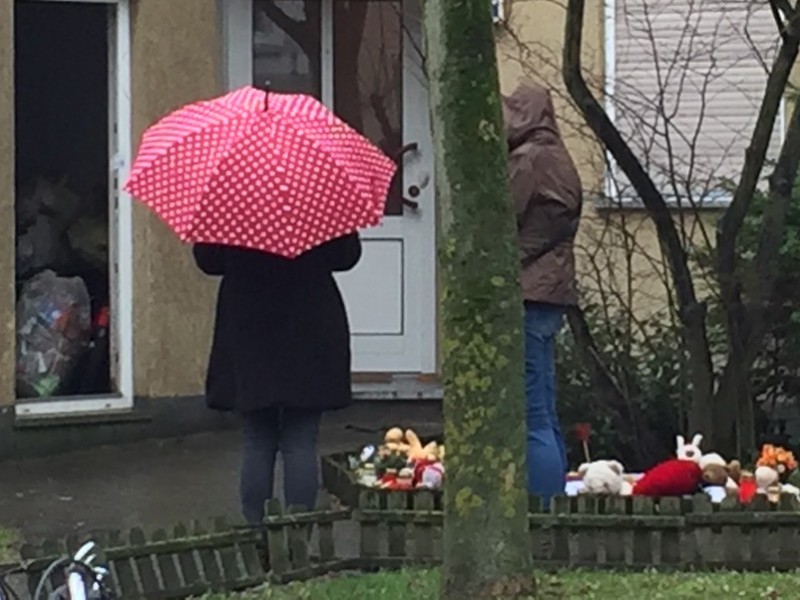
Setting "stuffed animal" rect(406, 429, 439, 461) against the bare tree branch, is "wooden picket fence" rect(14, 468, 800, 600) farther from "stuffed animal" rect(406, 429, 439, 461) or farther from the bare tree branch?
the bare tree branch

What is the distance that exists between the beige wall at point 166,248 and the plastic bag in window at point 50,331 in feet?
1.06

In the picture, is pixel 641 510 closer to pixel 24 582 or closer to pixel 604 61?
pixel 24 582

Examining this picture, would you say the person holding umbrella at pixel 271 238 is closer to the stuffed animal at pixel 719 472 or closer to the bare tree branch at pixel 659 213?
the bare tree branch at pixel 659 213

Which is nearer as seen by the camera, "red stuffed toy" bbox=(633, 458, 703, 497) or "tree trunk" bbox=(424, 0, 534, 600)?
"tree trunk" bbox=(424, 0, 534, 600)

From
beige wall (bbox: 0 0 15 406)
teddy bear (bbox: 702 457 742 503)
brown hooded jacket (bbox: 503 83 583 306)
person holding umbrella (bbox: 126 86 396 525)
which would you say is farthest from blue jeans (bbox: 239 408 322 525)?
beige wall (bbox: 0 0 15 406)

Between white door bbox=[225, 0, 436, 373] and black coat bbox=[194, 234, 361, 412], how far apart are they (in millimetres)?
4573

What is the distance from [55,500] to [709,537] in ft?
10.6

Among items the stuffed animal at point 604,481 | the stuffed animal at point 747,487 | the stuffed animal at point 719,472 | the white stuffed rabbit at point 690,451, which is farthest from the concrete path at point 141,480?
the stuffed animal at point 747,487

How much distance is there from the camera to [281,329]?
6375 millimetres

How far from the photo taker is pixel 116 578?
5809 mm

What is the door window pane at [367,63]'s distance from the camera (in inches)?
440

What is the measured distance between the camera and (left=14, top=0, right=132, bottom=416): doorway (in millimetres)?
9695

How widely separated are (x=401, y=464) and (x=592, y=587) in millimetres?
1665

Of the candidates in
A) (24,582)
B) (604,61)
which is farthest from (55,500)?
(604,61)
